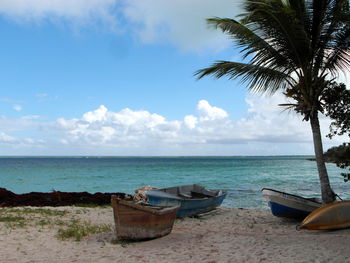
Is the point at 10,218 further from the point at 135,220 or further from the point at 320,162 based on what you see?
the point at 320,162

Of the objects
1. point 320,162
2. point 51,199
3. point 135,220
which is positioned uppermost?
point 320,162

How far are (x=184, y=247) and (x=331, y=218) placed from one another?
13.9ft

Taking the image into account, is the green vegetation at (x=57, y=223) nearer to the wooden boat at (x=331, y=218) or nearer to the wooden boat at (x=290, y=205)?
the wooden boat at (x=290, y=205)

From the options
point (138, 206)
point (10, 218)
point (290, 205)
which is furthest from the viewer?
point (10, 218)

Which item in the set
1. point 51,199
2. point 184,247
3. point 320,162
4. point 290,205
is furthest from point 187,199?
point 51,199

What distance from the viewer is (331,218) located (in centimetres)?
856

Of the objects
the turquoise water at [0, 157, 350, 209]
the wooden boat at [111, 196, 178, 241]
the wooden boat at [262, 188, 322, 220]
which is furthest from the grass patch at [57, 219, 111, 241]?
the turquoise water at [0, 157, 350, 209]

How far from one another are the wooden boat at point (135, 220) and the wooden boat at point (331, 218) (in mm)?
4189

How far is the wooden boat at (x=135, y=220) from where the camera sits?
7797mm

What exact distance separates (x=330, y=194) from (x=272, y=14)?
5956 millimetres

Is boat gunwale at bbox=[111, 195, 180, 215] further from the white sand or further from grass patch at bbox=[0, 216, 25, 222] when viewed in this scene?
grass patch at bbox=[0, 216, 25, 222]

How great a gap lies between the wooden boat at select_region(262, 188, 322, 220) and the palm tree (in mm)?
773

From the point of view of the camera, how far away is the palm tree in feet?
32.1

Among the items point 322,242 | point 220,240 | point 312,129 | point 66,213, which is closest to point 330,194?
point 312,129
